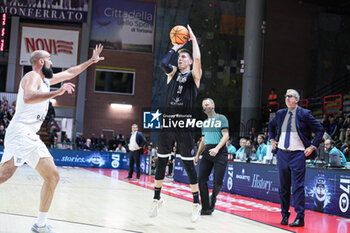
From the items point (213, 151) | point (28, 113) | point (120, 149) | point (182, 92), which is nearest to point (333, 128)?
point (213, 151)

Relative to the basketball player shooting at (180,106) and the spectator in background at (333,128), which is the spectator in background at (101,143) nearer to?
the spectator in background at (333,128)

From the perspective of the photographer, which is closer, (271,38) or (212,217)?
(212,217)

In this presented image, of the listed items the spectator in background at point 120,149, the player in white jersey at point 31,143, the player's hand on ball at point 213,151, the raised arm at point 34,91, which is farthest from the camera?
the spectator in background at point 120,149

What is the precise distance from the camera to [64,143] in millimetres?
24359

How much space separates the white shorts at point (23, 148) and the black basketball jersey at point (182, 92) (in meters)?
2.02

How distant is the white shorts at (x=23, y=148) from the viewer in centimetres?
444

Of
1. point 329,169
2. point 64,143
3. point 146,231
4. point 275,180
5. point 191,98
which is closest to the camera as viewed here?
point 146,231

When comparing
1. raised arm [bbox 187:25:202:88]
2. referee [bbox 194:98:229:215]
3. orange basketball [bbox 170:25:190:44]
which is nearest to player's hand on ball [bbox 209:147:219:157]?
referee [bbox 194:98:229:215]

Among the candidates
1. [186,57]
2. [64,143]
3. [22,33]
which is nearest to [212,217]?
[186,57]

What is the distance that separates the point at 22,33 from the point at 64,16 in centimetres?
308

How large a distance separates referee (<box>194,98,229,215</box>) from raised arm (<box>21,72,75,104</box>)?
3307 millimetres

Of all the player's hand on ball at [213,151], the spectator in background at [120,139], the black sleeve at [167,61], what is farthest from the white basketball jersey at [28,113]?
the spectator in background at [120,139]

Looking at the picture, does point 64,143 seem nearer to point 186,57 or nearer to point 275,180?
point 275,180

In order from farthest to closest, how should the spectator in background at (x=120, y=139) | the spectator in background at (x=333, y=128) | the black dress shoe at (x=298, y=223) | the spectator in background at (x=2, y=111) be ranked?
the spectator in background at (x=120, y=139) < the spectator in background at (x=2, y=111) < the spectator in background at (x=333, y=128) < the black dress shoe at (x=298, y=223)
